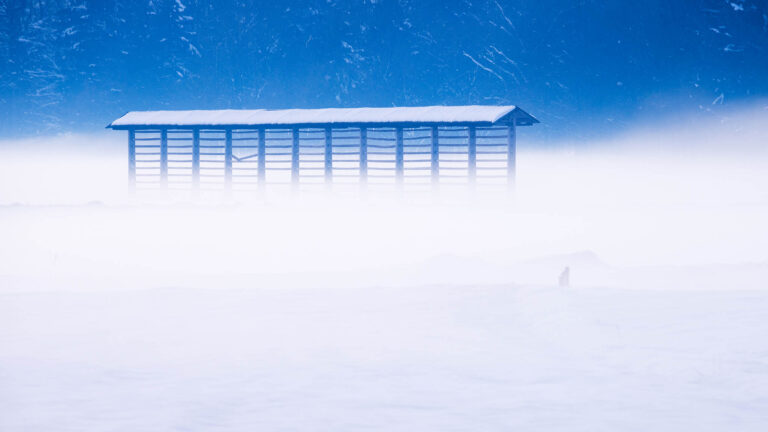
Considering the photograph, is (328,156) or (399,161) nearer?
(399,161)

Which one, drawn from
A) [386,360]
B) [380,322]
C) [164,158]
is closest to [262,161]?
[164,158]

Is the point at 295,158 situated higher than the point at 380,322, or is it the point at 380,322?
the point at 295,158

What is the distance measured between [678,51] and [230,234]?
42532 mm

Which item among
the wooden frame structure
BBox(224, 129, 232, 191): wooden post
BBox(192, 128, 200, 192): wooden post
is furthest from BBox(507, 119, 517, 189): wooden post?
BBox(192, 128, 200, 192): wooden post

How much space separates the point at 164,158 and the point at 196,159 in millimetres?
912

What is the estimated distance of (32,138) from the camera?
1921 inches

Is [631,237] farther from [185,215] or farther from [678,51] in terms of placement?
[678,51]

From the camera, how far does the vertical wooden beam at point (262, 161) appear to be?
998 inches

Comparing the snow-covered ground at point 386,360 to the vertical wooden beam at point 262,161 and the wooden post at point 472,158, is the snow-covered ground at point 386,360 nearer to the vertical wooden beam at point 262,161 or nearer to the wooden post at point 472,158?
the wooden post at point 472,158

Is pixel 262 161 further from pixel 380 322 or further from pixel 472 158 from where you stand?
pixel 380 322

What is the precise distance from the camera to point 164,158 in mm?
25922

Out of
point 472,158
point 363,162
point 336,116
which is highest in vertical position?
point 336,116

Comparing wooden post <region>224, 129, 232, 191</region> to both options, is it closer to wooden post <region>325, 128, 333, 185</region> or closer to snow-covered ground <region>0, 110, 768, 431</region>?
wooden post <region>325, 128, 333, 185</region>

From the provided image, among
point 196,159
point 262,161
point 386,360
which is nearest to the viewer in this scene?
point 386,360
